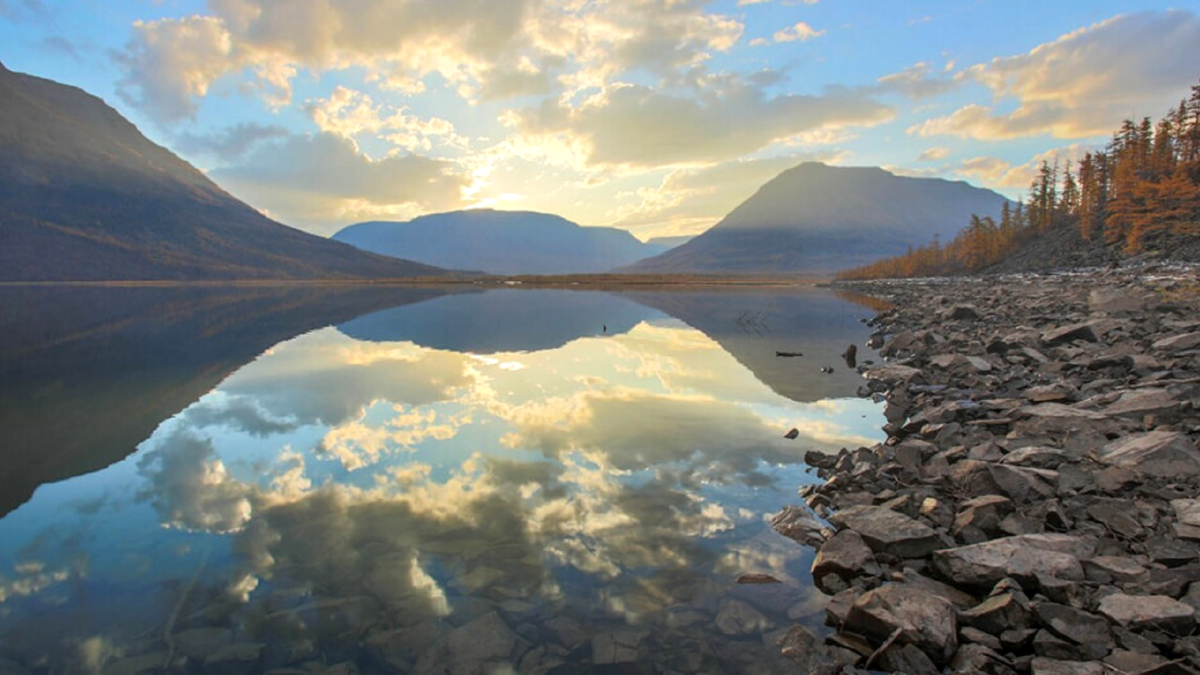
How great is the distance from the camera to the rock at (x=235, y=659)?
229 inches

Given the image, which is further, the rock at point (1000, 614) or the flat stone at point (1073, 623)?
the rock at point (1000, 614)

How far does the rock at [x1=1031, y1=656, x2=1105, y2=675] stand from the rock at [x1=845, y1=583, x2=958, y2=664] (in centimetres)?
70

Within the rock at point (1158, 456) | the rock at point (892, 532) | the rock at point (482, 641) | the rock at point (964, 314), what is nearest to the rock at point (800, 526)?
the rock at point (892, 532)

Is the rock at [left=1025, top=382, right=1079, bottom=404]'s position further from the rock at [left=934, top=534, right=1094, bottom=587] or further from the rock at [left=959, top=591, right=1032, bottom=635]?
the rock at [left=959, top=591, right=1032, bottom=635]

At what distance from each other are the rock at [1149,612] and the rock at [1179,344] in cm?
1294

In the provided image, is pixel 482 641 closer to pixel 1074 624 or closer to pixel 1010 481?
pixel 1074 624

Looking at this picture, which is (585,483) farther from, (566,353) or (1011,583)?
(566,353)

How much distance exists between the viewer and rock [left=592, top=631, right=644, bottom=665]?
599cm

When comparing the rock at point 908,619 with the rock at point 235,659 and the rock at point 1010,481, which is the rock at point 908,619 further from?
the rock at point 235,659

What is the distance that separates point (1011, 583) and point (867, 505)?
286 centimetres

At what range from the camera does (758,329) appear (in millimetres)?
41469

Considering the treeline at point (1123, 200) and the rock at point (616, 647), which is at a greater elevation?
the treeline at point (1123, 200)

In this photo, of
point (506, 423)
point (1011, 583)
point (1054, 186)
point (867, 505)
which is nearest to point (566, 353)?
point (506, 423)

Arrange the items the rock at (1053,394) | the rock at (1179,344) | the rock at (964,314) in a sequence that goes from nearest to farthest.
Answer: the rock at (1053,394)
the rock at (1179,344)
the rock at (964,314)
